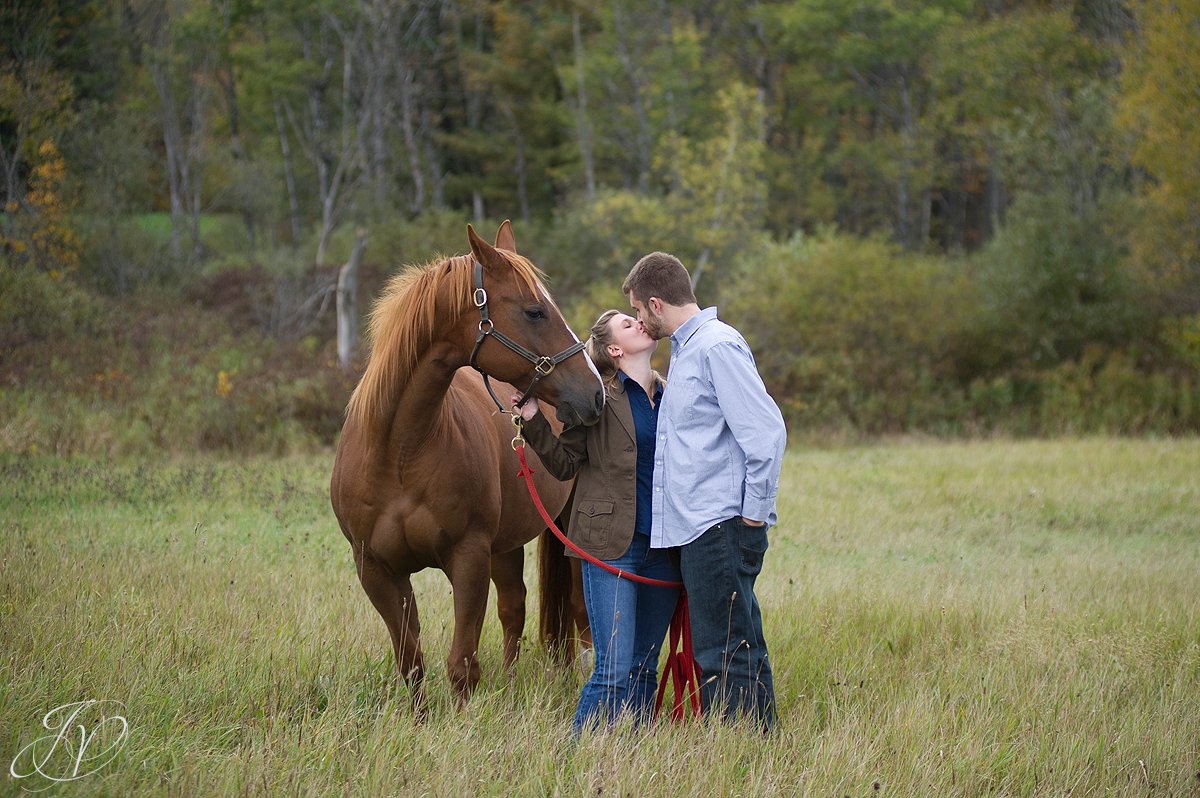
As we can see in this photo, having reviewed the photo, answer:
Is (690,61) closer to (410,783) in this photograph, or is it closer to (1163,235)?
(1163,235)

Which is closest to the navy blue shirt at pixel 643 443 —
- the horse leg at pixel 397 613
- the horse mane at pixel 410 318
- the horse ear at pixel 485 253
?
A: the horse mane at pixel 410 318

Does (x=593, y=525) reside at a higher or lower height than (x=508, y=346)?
lower

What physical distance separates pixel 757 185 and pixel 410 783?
77.5 feet

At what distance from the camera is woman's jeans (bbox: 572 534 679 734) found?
3.90m

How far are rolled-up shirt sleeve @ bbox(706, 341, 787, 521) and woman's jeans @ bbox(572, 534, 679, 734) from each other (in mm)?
566

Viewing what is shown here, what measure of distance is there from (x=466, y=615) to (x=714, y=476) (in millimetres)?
1335

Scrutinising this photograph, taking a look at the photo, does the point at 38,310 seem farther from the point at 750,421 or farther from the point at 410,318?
the point at 750,421

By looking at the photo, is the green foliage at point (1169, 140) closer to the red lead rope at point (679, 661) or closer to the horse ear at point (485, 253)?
the red lead rope at point (679, 661)

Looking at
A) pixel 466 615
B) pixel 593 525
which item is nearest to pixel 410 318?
pixel 593 525

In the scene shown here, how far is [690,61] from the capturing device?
3089 centimetres

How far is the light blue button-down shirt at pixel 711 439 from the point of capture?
370 centimetres

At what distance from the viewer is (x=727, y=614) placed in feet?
12.8

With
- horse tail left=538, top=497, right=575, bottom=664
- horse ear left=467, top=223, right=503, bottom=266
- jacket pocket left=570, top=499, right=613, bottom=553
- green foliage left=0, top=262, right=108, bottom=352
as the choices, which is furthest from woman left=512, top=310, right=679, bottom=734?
green foliage left=0, top=262, right=108, bottom=352

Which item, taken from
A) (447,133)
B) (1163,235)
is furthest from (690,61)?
(1163,235)
